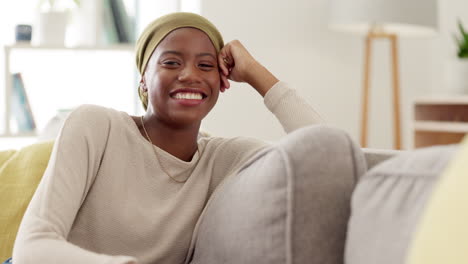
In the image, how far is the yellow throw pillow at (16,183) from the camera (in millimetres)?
1415

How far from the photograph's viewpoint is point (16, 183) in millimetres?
1472

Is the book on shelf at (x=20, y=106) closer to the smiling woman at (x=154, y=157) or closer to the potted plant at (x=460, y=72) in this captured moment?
the smiling woman at (x=154, y=157)

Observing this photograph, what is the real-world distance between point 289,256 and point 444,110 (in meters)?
3.13

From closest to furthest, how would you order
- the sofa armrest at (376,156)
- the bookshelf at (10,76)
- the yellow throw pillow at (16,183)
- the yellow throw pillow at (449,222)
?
1. the yellow throw pillow at (449,222)
2. the sofa armrest at (376,156)
3. the yellow throw pillow at (16,183)
4. the bookshelf at (10,76)

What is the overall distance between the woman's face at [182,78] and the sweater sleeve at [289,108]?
0.50ft

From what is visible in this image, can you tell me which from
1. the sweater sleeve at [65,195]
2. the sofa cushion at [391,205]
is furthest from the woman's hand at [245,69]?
the sofa cushion at [391,205]

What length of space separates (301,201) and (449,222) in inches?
12.7

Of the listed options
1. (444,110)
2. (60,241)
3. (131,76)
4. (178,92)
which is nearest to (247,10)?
(131,76)

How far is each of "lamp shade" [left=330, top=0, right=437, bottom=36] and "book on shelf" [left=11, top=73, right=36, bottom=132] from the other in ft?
5.44

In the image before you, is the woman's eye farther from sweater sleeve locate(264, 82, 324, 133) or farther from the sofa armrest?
the sofa armrest

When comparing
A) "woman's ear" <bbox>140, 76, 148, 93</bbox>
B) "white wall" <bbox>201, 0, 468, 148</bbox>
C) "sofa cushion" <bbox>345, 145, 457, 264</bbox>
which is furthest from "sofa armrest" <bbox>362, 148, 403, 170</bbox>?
"white wall" <bbox>201, 0, 468, 148</bbox>

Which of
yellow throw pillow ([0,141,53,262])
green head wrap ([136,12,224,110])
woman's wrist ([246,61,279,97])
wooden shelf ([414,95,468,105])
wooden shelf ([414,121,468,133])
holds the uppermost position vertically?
green head wrap ([136,12,224,110])

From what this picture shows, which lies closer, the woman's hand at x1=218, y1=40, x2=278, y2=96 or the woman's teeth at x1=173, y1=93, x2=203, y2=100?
the woman's teeth at x1=173, y1=93, x2=203, y2=100

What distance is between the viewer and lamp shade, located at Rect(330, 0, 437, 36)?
10.9 feet
